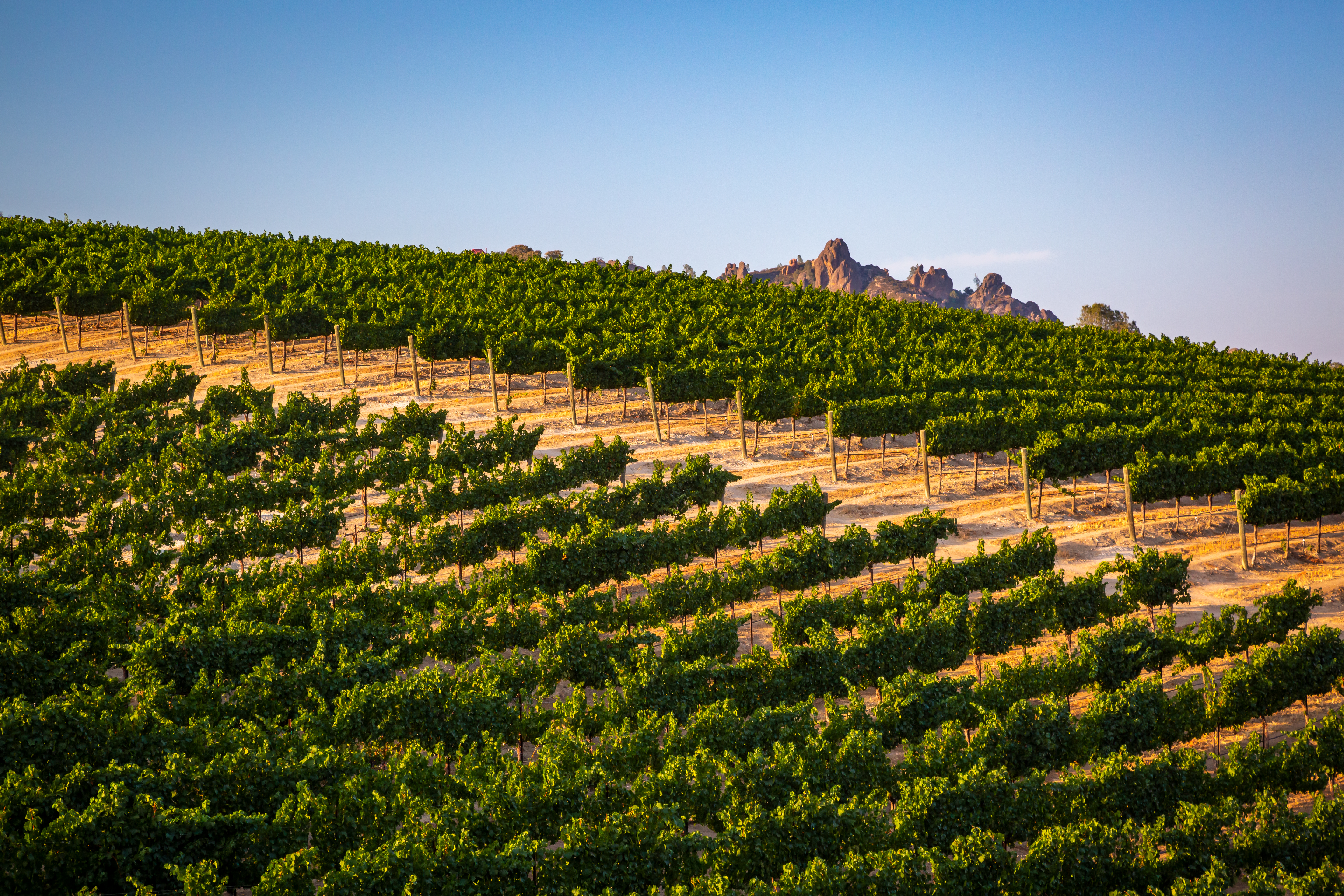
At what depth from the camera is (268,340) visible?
48.2 meters

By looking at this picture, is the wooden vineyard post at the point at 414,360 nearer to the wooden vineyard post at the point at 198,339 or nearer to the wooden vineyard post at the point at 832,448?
the wooden vineyard post at the point at 198,339

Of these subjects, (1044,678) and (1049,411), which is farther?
(1049,411)

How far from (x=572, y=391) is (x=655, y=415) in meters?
3.89

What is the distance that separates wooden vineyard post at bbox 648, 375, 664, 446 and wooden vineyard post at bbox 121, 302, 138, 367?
23.5m

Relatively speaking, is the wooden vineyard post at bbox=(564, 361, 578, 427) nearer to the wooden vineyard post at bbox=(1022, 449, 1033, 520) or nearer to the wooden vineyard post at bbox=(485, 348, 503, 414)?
the wooden vineyard post at bbox=(485, 348, 503, 414)

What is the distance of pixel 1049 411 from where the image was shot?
37.9m

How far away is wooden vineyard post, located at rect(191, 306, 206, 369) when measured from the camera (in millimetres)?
47562

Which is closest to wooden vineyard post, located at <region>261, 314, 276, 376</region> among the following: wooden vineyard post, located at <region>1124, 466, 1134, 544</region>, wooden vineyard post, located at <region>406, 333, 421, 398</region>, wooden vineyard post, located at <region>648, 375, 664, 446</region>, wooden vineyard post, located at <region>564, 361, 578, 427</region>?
wooden vineyard post, located at <region>406, 333, 421, 398</region>

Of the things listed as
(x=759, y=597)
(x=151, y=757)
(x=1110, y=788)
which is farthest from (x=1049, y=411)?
(x=151, y=757)

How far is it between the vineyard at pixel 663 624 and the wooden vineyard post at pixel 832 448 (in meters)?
0.51

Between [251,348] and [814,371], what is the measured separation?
32.3 meters

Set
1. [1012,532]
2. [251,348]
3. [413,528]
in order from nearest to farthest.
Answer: [413,528] → [1012,532] → [251,348]

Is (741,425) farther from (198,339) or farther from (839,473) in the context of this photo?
(198,339)

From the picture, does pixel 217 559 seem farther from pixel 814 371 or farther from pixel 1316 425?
pixel 1316 425
